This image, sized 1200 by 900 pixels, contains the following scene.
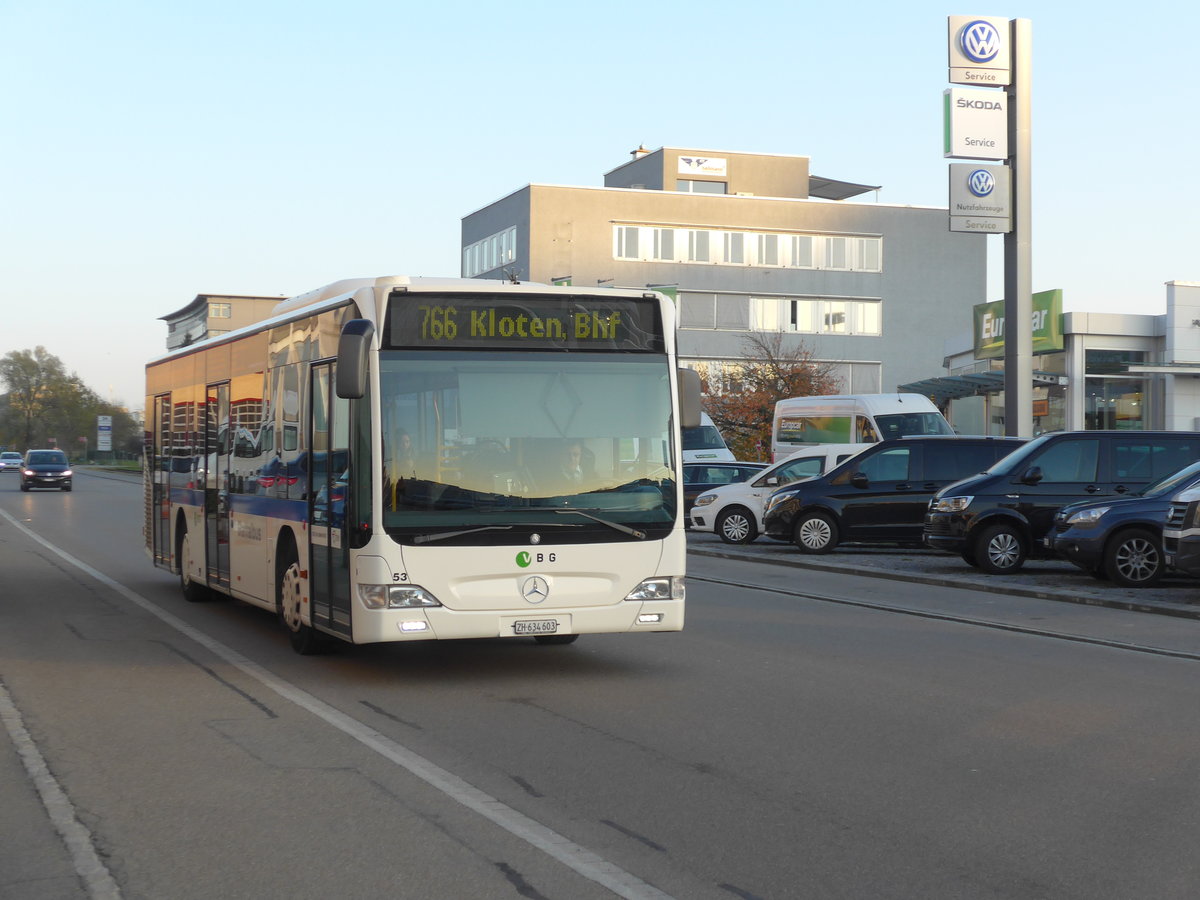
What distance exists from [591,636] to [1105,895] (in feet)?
26.2

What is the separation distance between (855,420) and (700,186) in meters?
48.9

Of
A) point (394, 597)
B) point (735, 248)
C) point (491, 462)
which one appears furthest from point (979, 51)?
point (735, 248)

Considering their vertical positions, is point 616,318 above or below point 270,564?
above

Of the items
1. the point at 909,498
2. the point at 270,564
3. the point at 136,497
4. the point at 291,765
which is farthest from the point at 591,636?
the point at 136,497

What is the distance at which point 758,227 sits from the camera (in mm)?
75875

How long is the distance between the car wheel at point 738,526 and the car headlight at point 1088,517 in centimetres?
942

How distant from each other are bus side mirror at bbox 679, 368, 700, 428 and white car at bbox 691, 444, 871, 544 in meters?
16.8

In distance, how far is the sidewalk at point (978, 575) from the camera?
54.2 ft

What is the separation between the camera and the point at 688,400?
10352 mm

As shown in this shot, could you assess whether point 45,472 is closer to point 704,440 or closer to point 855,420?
point 704,440

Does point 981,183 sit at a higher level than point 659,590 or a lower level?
higher

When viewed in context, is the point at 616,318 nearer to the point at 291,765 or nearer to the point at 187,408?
the point at 291,765

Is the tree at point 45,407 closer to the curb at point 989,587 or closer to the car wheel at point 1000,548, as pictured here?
the curb at point 989,587

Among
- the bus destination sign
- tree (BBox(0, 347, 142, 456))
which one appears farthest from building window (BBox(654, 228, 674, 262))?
tree (BBox(0, 347, 142, 456))
